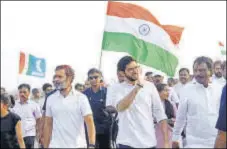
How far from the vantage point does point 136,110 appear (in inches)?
286

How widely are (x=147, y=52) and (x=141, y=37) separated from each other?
1.46ft

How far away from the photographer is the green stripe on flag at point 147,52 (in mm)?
10008

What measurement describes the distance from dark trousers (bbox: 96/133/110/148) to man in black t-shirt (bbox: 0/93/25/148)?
2.84 meters

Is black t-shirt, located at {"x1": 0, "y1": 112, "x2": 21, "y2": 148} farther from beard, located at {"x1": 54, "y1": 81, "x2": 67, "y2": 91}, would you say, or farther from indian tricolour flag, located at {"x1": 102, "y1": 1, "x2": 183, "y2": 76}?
indian tricolour flag, located at {"x1": 102, "y1": 1, "x2": 183, "y2": 76}

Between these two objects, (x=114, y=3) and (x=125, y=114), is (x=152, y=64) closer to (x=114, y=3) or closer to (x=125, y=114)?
(x=114, y=3)

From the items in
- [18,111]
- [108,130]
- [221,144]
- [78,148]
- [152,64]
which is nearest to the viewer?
[221,144]

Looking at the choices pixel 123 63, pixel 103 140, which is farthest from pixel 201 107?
pixel 103 140

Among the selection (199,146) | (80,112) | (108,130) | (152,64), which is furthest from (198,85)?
(108,130)

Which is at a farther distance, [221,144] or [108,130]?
[108,130]

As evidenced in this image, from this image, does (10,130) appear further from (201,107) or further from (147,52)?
(147,52)

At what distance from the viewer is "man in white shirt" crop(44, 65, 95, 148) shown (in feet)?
25.6

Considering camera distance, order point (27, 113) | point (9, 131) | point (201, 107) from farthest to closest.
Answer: point (27, 113)
point (9, 131)
point (201, 107)

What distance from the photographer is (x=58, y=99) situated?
7.92 m

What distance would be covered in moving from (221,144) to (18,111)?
9.23 metres
